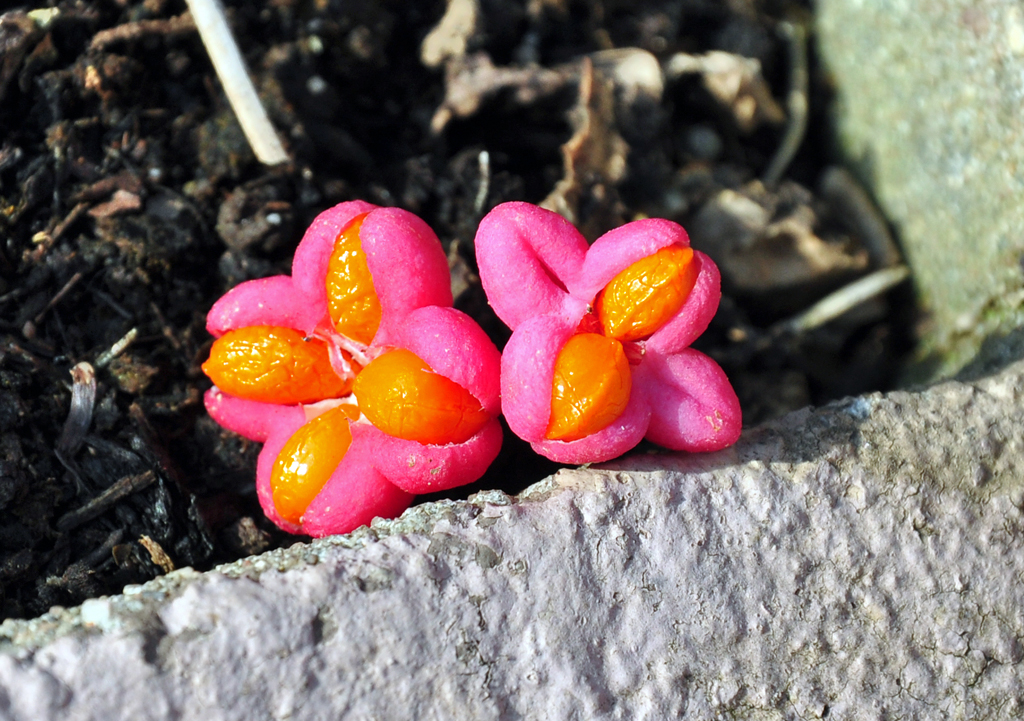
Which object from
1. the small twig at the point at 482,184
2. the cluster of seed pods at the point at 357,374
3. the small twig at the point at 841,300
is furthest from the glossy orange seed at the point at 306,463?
the small twig at the point at 841,300

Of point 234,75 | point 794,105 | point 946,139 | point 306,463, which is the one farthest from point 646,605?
point 794,105

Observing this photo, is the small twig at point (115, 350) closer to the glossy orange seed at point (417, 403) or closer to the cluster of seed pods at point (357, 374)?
the cluster of seed pods at point (357, 374)

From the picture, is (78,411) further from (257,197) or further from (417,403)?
(417,403)

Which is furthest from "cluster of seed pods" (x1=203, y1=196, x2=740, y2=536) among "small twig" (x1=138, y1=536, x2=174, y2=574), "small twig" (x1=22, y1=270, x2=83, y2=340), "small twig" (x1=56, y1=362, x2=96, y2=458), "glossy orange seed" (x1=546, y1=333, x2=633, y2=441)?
"small twig" (x1=22, y1=270, x2=83, y2=340)

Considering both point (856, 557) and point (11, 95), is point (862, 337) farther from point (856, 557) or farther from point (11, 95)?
point (11, 95)

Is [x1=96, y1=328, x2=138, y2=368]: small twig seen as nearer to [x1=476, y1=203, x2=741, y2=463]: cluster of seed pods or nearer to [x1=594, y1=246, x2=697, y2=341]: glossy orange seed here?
[x1=476, y1=203, x2=741, y2=463]: cluster of seed pods
